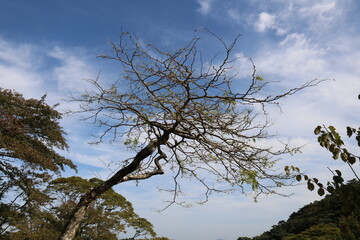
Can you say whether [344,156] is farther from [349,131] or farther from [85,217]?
[85,217]

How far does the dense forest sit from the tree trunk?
3.34 m

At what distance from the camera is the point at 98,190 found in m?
5.04

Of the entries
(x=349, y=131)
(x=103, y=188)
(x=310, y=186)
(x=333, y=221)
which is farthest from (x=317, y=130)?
(x=333, y=221)

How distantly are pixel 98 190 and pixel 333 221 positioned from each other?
54.4 ft

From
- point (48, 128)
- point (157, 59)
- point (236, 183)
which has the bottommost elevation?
point (236, 183)

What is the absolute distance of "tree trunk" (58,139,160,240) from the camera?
4688mm

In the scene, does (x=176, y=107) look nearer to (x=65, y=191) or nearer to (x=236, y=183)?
(x=236, y=183)

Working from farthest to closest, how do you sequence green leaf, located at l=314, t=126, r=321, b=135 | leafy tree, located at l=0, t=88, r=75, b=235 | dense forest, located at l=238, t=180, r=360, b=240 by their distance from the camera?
leafy tree, located at l=0, t=88, r=75, b=235 < green leaf, located at l=314, t=126, r=321, b=135 < dense forest, located at l=238, t=180, r=360, b=240

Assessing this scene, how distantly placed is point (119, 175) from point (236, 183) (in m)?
2.21

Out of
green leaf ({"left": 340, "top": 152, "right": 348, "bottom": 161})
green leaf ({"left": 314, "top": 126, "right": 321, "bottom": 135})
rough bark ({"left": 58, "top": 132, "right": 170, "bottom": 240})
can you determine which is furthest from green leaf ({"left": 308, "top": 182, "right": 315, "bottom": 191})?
rough bark ({"left": 58, "top": 132, "right": 170, "bottom": 240})

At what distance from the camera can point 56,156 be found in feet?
40.0

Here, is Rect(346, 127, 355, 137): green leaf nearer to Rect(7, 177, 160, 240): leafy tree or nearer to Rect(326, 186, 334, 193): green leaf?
Rect(326, 186, 334, 193): green leaf

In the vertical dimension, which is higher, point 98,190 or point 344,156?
point 98,190

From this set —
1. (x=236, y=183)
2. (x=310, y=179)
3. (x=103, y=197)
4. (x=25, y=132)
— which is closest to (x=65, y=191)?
(x=103, y=197)
